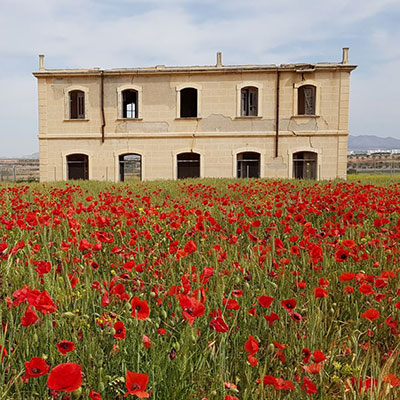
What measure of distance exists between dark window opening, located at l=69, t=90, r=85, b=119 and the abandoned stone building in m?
0.55

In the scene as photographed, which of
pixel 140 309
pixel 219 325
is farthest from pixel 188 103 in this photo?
pixel 219 325

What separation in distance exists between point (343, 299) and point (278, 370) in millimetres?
872

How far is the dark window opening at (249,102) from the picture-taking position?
19.2 m

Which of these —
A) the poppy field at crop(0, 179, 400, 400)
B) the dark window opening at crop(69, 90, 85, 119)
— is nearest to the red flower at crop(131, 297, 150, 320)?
the poppy field at crop(0, 179, 400, 400)

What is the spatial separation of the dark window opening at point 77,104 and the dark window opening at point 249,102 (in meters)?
8.35

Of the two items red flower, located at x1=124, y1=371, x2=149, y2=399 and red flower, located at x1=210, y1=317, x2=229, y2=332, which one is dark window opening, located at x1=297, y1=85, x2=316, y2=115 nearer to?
red flower, located at x1=210, y1=317, x2=229, y2=332

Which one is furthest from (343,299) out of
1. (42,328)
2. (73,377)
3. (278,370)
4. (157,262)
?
(73,377)

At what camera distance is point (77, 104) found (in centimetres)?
2014

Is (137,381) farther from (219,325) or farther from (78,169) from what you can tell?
(78,169)

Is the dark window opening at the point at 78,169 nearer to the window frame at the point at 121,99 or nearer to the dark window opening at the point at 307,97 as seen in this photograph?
the window frame at the point at 121,99

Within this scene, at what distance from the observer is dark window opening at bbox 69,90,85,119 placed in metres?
19.8

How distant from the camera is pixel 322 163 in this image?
18.7 metres

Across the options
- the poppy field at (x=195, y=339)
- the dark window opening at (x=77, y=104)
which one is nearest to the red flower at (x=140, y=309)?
the poppy field at (x=195, y=339)

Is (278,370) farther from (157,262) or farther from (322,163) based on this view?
(322,163)
